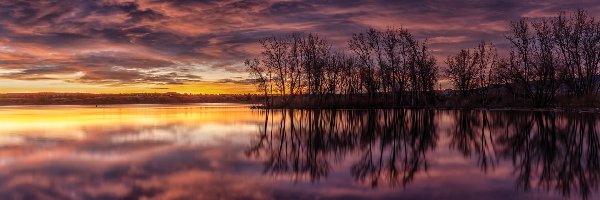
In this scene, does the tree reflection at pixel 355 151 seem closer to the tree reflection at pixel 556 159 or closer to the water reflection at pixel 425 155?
the water reflection at pixel 425 155

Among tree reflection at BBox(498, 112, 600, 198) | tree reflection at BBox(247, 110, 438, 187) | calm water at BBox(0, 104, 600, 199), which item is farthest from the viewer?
tree reflection at BBox(247, 110, 438, 187)

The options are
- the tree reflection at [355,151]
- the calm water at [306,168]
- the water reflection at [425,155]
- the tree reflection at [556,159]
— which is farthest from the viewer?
the tree reflection at [355,151]

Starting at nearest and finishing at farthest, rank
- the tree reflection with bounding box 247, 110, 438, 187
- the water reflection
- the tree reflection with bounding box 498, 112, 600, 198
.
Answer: the tree reflection with bounding box 498, 112, 600, 198 < the water reflection < the tree reflection with bounding box 247, 110, 438, 187

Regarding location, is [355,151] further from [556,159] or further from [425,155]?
[556,159]

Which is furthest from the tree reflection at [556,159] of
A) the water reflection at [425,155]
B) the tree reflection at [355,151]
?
the tree reflection at [355,151]

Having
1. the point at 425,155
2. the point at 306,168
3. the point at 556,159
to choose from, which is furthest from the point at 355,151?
the point at 556,159

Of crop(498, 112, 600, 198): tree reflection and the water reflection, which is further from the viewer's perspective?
the water reflection

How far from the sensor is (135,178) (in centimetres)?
1205

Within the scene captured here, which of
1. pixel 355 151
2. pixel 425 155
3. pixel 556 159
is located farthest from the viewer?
pixel 355 151

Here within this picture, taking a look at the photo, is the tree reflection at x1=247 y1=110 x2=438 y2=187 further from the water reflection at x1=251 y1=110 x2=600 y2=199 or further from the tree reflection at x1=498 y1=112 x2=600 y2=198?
the tree reflection at x1=498 y1=112 x2=600 y2=198

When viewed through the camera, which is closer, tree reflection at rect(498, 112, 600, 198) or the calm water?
the calm water

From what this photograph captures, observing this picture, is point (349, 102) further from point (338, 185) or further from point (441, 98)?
point (338, 185)

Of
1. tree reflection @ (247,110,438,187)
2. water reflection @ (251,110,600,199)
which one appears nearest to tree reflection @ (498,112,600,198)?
water reflection @ (251,110,600,199)

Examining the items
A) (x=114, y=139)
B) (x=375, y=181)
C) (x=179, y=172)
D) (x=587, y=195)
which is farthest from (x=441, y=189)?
(x=114, y=139)
